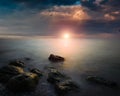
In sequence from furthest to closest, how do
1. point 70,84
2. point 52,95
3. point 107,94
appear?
1. point 70,84
2. point 107,94
3. point 52,95

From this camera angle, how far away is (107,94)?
944 inches

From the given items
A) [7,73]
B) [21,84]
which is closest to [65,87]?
[21,84]

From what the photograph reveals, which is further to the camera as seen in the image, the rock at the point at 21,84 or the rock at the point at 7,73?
the rock at the point at 7,73

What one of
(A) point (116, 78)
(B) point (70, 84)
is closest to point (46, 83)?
(B) point (70, 84)

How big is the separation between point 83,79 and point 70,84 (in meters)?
6.30

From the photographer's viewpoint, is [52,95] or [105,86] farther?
[105,86]

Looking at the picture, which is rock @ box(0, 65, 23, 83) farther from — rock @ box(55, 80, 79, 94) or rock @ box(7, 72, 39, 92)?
rock @ box(55, 80, 79, 94)

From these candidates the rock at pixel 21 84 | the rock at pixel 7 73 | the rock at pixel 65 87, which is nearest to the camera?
the rock at pixel 21 84

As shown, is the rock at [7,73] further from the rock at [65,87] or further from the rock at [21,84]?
the rock at [65,87]

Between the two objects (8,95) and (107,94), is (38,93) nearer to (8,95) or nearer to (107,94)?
(8,95)

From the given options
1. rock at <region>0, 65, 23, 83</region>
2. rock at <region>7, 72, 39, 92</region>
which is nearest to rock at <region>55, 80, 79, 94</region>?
rock at <region>7, 72, 39, 92</region>

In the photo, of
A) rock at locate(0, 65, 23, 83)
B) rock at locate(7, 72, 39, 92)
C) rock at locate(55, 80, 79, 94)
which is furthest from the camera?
rock at locate(0, 65, 23, 83)

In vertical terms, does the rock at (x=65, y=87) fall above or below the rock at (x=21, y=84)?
below

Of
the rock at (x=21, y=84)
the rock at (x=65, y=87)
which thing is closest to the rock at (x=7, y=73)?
the rock at (x=21, y=84)
